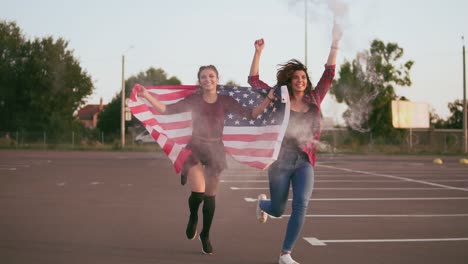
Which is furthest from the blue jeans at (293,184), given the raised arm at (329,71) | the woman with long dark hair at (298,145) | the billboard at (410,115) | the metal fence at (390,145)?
the billboard at (410,115)

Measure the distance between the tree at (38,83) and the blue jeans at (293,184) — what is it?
4233 centimetres

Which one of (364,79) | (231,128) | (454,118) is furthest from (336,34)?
(454,118)

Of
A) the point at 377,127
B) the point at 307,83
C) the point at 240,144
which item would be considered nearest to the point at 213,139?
the point at 240,144

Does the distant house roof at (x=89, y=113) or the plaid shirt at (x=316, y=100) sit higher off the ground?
the distant house roof at (x=89, y=113)

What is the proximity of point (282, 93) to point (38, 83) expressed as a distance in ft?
147

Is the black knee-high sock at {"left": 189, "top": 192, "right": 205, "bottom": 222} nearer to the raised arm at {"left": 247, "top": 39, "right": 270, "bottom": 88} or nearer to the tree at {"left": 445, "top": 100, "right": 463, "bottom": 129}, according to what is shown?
the raised arm at {"left": 247, "top": 39, "right": 270, "bottom": 88}

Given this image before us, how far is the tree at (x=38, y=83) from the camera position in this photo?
151 ft

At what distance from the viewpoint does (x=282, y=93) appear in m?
5.17

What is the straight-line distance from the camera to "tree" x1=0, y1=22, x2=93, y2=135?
45.9 meters

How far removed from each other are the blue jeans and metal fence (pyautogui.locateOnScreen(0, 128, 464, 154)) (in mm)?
30371

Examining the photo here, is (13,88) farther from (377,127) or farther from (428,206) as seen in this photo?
(428,206)

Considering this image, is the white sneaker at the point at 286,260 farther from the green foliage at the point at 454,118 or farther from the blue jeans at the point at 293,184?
the green foliage at the point at 454,118

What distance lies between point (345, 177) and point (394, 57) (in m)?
4.40

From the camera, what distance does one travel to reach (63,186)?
12.4 metres
